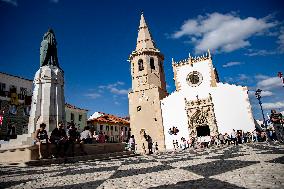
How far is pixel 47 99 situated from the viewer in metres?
12.4

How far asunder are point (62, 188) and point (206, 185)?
66.4 inches

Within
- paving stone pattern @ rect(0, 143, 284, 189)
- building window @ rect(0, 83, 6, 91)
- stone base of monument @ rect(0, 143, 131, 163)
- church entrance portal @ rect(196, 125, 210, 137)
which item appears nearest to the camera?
paving stone pattern @ rect(0, 143, 284, 189)

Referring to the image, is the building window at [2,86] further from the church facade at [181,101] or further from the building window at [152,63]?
the building window at [152,63]

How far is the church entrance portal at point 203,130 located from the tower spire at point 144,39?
14619mm

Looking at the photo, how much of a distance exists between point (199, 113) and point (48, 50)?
23.7 m

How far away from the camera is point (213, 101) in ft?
104

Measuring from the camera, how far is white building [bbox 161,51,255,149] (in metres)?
29.4

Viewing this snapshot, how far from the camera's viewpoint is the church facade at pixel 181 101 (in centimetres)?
2995

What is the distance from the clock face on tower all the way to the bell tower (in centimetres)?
454

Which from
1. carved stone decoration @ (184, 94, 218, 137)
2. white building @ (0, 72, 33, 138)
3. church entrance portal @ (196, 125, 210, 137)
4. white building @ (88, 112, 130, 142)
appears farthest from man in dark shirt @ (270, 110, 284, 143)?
white building @ (88, 112, 130, 142)

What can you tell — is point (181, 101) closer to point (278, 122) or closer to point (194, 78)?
point (194, 78)

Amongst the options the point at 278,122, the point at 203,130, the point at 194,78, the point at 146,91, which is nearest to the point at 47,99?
the point at 278,122

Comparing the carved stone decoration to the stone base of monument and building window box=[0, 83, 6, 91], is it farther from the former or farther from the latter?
building window box=[0, 83, 6, 91]

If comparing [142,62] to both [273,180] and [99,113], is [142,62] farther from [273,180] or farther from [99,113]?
[273,180]
